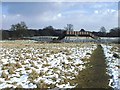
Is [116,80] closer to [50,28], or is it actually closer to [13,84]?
[13,84]

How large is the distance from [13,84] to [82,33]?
87.6 m

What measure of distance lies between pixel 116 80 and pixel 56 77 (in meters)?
2.74

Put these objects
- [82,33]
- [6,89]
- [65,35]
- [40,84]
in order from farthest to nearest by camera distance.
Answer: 1. [82,33]
2. [65,35]
3. [40,84]
4. [6,89]

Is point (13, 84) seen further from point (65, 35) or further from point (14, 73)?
point (65, 35)

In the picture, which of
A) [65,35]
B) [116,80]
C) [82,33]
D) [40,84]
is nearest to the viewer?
[40,84]

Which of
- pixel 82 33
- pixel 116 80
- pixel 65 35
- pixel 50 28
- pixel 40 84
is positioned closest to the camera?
pixel 40 84

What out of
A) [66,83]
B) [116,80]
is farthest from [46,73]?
[116,80]

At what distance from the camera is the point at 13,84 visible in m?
11.8

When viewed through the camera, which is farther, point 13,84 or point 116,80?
point 116,80

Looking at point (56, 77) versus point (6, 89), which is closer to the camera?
point (6, 89)

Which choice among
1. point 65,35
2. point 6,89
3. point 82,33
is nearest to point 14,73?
point 6,89

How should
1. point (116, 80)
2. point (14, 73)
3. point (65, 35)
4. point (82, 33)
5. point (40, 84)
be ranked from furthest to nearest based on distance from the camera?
point (82, 33) < point (65, 35) < point (14, 73) < point (116, 80) < point (40, 84)

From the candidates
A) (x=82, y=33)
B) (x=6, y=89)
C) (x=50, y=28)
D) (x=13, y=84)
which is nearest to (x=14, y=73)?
(x=13, y=84)

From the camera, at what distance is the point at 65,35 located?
302 feet
